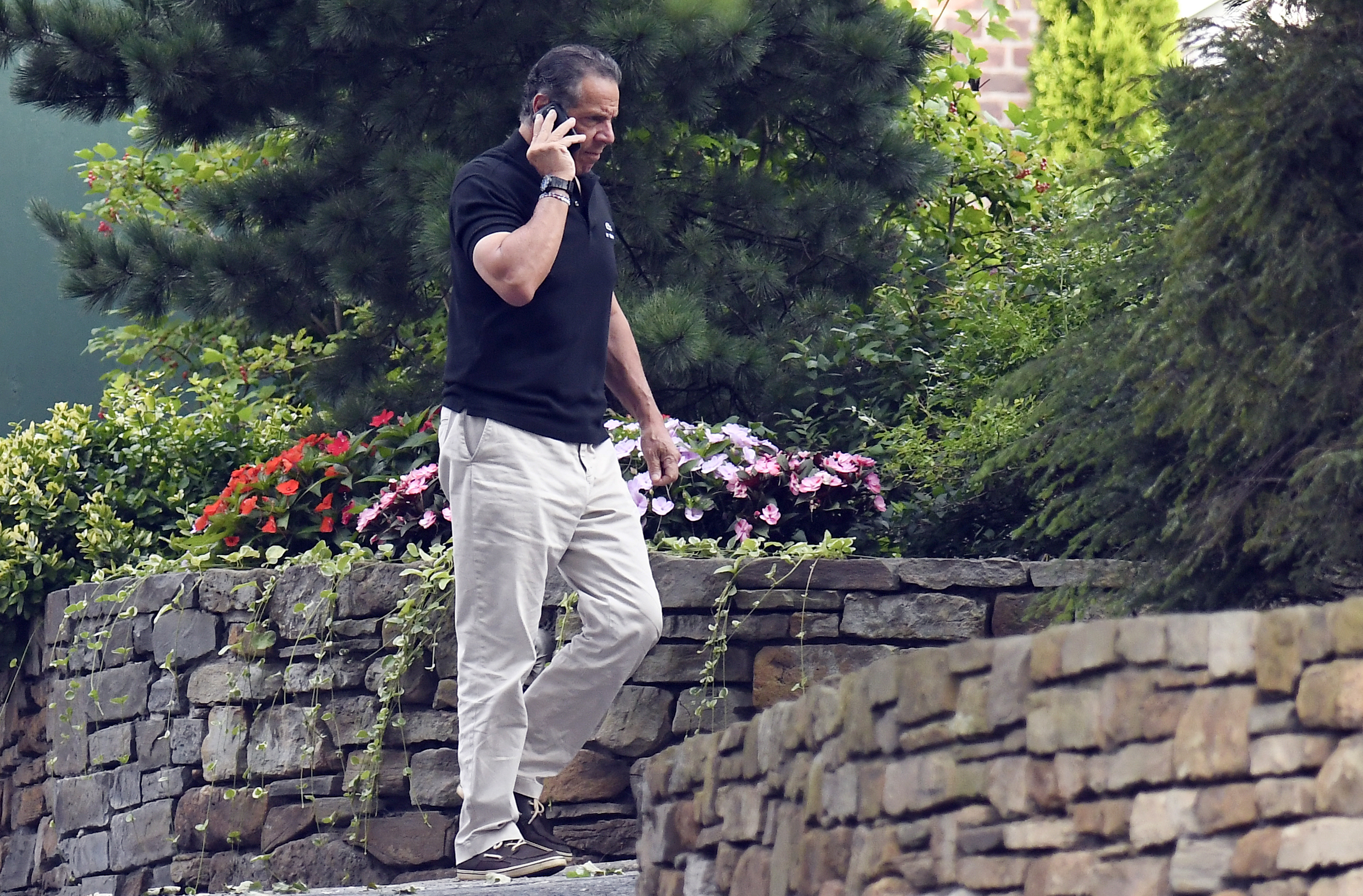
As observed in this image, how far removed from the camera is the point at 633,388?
4.23m

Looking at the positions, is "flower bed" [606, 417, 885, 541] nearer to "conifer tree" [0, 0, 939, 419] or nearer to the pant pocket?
"conifer tree" [0, 0, 939, 419]

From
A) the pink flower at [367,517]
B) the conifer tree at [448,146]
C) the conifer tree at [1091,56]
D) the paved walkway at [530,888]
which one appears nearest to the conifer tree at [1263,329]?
the paved walkway at [530,888]

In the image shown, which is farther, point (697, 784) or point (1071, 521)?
point (1071, 521)

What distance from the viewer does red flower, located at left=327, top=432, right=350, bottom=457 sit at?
5.80 metres

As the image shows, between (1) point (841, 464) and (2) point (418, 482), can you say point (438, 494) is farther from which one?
(1) point (841, 464)

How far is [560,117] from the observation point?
385cm

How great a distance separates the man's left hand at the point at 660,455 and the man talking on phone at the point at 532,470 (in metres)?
0.18

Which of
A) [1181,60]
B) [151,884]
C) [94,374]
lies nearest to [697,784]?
[1181,60]

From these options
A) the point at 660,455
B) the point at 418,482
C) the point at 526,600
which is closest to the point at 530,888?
the point at 526,600

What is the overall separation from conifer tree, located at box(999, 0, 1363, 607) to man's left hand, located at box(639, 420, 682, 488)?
41.6 inches

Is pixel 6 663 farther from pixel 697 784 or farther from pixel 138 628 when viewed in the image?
pixel 697 784

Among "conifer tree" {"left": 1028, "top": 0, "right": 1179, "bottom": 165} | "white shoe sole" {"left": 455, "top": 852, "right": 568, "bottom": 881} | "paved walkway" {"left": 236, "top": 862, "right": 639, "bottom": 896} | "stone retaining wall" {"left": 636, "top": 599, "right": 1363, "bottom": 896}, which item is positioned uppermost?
"conifer tree" {"left": 1028, "top": 0, "right": 1179, "bottom": 165}

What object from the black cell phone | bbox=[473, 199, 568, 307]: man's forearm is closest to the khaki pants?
bbox=[473, 199, 568, 307]: man's forearm

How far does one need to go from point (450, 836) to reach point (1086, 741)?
2851 mm
